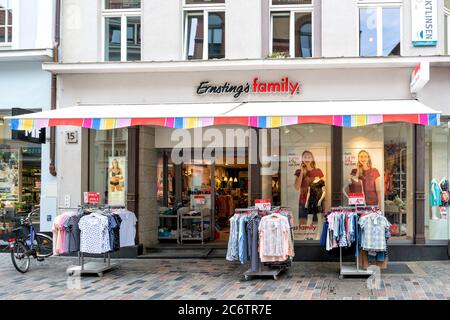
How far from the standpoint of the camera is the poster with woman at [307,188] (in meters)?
11.4

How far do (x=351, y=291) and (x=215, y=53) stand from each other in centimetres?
598

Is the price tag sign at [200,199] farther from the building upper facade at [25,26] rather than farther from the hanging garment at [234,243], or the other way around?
the building upper facade at [25,26]

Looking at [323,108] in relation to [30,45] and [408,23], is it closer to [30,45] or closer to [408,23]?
[408,23]

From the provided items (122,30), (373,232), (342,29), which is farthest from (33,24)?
(373,232)

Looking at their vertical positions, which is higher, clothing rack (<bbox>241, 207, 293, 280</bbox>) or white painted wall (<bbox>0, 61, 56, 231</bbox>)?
white painted wall (<bbox>0, 61, 56, 231</bbox>)

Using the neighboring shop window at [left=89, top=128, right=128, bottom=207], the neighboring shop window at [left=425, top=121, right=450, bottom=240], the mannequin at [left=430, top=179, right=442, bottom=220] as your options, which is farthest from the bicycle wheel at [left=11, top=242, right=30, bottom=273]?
the mannequin at [left=430, top=179, right=442, bottom=220]

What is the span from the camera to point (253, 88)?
A: 11055 millimetres

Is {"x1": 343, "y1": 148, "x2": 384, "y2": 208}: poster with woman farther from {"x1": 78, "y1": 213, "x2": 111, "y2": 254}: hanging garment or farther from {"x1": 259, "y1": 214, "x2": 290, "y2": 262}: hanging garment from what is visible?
{"x1": 78, "y1": 213, "x2": 111, "y2": 254}: hanging garment

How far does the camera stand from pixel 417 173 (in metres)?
10.6

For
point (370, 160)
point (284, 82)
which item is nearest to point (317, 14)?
point (284, 82)

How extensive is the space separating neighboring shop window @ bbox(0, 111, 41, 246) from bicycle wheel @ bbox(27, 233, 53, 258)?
137 centimetres

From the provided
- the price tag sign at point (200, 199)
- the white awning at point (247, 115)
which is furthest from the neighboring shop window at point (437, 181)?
the price tag sign at point (200, 199)

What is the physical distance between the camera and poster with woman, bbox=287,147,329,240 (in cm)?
1138

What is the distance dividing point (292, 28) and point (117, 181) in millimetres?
5029
